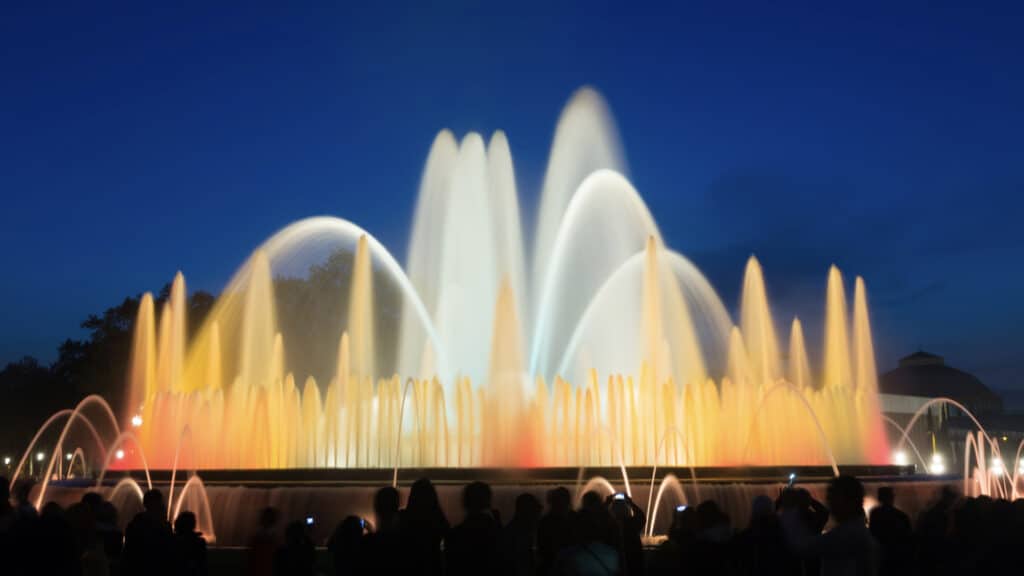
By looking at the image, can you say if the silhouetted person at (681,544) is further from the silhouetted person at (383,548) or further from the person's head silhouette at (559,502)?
the silhouetted person at (383,548)

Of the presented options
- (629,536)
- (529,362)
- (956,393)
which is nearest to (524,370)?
(529,362)

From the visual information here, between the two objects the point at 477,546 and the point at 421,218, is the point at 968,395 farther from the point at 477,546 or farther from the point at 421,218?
the point at 477,546

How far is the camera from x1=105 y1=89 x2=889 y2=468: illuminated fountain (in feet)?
70.9

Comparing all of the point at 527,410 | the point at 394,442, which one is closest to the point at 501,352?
the point at 527,410

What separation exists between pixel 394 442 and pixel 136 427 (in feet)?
28.9

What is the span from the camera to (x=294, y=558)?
21.6 ft

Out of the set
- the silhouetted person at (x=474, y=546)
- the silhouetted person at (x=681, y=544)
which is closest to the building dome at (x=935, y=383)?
the silhouetted person at (x=681, y=544)

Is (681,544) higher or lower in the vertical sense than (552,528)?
lower

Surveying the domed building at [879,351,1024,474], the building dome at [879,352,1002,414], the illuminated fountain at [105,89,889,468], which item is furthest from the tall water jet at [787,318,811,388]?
the building dome at [879,352,1002,414]

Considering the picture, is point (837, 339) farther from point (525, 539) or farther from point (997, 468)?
point (525, 539)

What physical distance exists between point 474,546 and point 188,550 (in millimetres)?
2280

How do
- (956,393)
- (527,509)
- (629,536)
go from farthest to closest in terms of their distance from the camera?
(956,393) → (629,536) → (527,509)

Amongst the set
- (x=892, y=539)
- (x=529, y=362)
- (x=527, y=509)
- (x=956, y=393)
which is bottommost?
(x=892, y=539)

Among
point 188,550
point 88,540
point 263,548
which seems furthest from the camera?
point 88,540
